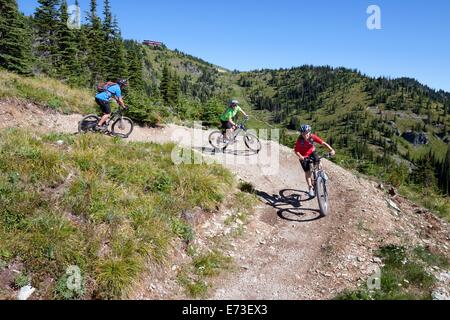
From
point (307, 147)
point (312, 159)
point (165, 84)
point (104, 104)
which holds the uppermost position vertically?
point (165, 84)

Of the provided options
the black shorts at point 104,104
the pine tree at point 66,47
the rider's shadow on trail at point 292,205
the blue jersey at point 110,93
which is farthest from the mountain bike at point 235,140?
the pine tree at point 66,47

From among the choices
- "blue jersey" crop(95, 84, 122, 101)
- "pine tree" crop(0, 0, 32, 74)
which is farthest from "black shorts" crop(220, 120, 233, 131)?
"pine tree" crop(0, 0, 32, 74)

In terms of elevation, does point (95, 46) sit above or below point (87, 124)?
above

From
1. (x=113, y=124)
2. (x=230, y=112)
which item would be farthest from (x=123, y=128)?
(x=230, y=112)

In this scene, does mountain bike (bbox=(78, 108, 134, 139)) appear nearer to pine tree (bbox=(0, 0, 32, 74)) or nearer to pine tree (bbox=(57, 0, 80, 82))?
pine tree (bbox=(0, 0, 32, 74))

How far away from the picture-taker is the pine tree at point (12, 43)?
32812 mm

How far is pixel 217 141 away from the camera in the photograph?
18328 millimetres

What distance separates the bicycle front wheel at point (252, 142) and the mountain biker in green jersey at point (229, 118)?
1.22m

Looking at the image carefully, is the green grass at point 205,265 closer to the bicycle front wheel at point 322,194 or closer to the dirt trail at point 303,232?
the dirt trail at point 303,232

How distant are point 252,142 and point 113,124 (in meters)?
7.17

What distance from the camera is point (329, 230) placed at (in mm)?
11211

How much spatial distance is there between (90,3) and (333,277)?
65188mm

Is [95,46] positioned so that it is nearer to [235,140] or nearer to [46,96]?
[46,96]

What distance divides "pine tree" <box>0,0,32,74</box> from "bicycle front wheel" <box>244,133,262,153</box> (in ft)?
82.7
